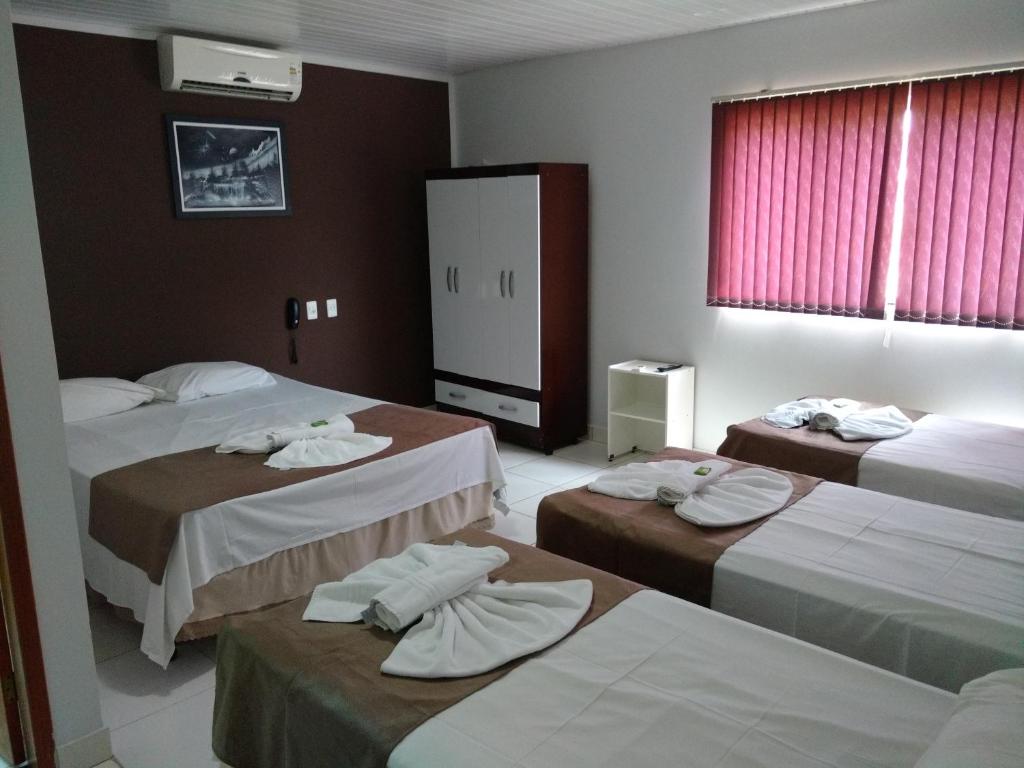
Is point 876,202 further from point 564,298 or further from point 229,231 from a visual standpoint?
point 229,231

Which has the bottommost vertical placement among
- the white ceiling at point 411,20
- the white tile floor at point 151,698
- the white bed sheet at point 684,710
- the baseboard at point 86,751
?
the white tile floor at point 151,698

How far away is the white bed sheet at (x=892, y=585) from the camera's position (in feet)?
6.50

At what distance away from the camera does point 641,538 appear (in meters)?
2.62

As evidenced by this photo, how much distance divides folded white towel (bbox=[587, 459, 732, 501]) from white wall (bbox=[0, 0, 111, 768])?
1.80 metres

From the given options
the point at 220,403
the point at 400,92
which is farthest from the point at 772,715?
the point at 400,92

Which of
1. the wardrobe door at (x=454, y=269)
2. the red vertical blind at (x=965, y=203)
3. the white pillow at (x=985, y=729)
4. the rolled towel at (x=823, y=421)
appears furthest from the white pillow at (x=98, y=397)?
the red vertical blind at (x=965, y=203)

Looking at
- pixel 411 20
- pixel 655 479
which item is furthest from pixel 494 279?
pixel 655 479

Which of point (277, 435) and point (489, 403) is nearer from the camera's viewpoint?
point (277, 435)

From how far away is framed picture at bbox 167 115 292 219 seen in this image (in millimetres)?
4414

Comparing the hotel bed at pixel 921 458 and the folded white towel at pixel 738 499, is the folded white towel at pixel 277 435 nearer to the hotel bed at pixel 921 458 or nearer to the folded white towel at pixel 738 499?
the folded white towel at pixel 738 499

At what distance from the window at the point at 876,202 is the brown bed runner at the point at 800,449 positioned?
26.5 inches

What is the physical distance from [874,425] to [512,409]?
2.32 meters

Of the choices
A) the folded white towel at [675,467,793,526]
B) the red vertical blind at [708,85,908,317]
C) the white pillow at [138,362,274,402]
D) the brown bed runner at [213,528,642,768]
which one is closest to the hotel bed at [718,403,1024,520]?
the folded white towel at [675,467,793,526]

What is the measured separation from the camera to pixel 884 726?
5.20ft
